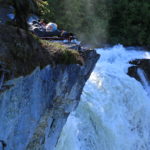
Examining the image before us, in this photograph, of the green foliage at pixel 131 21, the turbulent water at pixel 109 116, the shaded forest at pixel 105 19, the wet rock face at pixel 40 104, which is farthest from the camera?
the green foliage at pixel 131 21

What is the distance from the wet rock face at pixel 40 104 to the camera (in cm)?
671

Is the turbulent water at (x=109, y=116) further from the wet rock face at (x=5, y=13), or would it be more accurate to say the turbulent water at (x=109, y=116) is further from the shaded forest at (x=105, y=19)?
the shaded forest at (x=105, y=19)

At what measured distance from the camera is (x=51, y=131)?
8930 millimetres

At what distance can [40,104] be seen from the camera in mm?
7688

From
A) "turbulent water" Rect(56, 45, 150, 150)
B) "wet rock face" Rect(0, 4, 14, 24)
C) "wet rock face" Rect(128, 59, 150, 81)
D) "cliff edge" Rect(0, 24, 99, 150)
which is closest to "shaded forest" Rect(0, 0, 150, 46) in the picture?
"wet rock face" Rect(128, 59, 150, 81)

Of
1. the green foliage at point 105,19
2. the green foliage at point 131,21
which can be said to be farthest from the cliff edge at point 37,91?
the green foliage at point 131,21

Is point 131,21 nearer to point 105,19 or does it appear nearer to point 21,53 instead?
point 105,19

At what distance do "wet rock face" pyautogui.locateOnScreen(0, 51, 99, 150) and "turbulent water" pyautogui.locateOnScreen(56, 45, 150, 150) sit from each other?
4.77 ft

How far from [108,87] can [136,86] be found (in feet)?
5.74

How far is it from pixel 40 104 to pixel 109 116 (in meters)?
5.22

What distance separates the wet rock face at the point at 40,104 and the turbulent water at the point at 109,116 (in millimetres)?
1452

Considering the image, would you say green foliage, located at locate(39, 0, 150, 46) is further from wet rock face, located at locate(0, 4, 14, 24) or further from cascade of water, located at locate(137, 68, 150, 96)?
wet rock face, located at locate(0, 4, 14, 24)

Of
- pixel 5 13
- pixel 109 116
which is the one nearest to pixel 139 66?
pixel 109 116

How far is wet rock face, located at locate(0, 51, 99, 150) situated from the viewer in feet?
22.0
